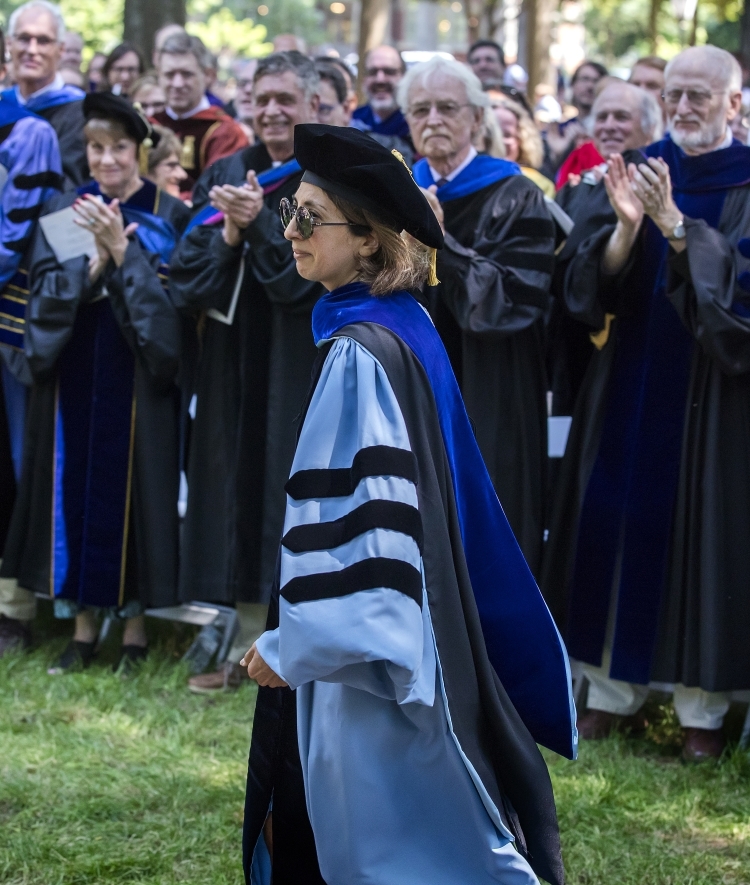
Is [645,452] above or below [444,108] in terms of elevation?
below

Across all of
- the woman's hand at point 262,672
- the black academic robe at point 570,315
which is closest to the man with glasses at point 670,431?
the black academic robe at point 570,315

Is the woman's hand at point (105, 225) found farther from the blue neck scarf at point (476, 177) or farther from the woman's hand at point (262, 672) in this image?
the woman's hand at point (262, 672)

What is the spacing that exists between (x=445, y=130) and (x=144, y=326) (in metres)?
1.63

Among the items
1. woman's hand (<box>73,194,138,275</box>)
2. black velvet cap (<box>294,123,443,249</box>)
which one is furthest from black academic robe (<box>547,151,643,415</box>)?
black velvet cap (<box>294,123,443,249</box>)

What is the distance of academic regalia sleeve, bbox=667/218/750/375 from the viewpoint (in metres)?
4.81

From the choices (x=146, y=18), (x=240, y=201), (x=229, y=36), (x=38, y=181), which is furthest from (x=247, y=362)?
(x=229, y=36)

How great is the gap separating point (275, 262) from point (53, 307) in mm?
1115

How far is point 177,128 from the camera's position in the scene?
7.86m

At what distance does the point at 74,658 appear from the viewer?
6172 millimetres

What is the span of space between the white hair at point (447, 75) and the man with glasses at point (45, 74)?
2067 millimetres

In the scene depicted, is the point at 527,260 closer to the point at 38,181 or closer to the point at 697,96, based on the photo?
the point at 697,96

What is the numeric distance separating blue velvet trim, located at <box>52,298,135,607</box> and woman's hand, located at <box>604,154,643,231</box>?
243 cm

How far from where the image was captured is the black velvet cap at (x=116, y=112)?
19.1 ft

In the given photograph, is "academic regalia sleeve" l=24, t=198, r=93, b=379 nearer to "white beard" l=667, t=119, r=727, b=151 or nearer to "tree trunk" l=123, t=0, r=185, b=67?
"white beard" l=667, t=119, r=727, b=151
